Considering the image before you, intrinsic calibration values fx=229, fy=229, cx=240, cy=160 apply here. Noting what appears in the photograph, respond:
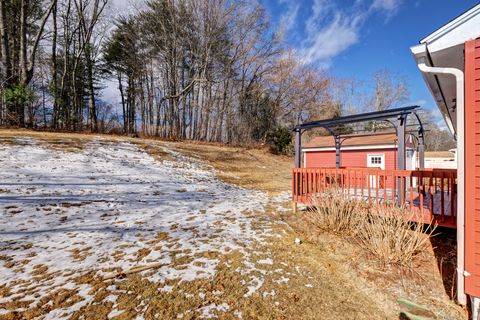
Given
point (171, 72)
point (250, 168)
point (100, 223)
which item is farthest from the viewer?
point (171, 72)

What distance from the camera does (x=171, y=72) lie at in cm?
2041

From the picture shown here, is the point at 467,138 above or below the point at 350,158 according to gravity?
above

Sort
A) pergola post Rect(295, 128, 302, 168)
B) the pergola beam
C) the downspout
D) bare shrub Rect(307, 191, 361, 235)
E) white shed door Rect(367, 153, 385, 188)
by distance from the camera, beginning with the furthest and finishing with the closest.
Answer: white shed door Rect(367, 153, 385, 188), pergola post Rect(295, 128, 302, 168), the pergola beam, bare shrub Rect(307, 191, 361, 235), the downspout

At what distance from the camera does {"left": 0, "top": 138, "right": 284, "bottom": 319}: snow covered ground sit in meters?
2.82

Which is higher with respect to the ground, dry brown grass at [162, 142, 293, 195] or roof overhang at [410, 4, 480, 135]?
roof overhang at [410, 4, 480, 135]

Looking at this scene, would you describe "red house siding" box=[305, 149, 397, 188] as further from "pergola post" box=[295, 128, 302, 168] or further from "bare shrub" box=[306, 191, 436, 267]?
"bare shrub" box=[306, 191, 436, 267]

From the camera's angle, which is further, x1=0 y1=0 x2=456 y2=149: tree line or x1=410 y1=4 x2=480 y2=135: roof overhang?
x1=0 y1=0 x2=456 y2=149: tree line

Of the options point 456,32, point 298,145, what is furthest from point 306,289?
point 298,145

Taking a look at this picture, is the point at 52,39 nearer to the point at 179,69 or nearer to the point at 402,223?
the point at 179,69

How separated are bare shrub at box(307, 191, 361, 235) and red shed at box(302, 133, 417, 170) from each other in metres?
7.04

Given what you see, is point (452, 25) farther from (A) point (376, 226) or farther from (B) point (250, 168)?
(B) point (250, 168)

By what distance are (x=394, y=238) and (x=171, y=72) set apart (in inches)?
825

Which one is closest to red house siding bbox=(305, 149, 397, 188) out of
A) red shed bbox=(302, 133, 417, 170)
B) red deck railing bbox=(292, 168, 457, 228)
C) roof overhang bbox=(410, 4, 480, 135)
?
red shed bbox=(302, 133, 417, 170)

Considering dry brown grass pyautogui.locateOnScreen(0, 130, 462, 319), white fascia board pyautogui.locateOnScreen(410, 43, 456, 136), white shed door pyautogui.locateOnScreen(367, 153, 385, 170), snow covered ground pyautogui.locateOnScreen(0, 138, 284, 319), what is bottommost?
dry brown grass pyautogui.locateOnScreen(0, 130, 462, 319)
